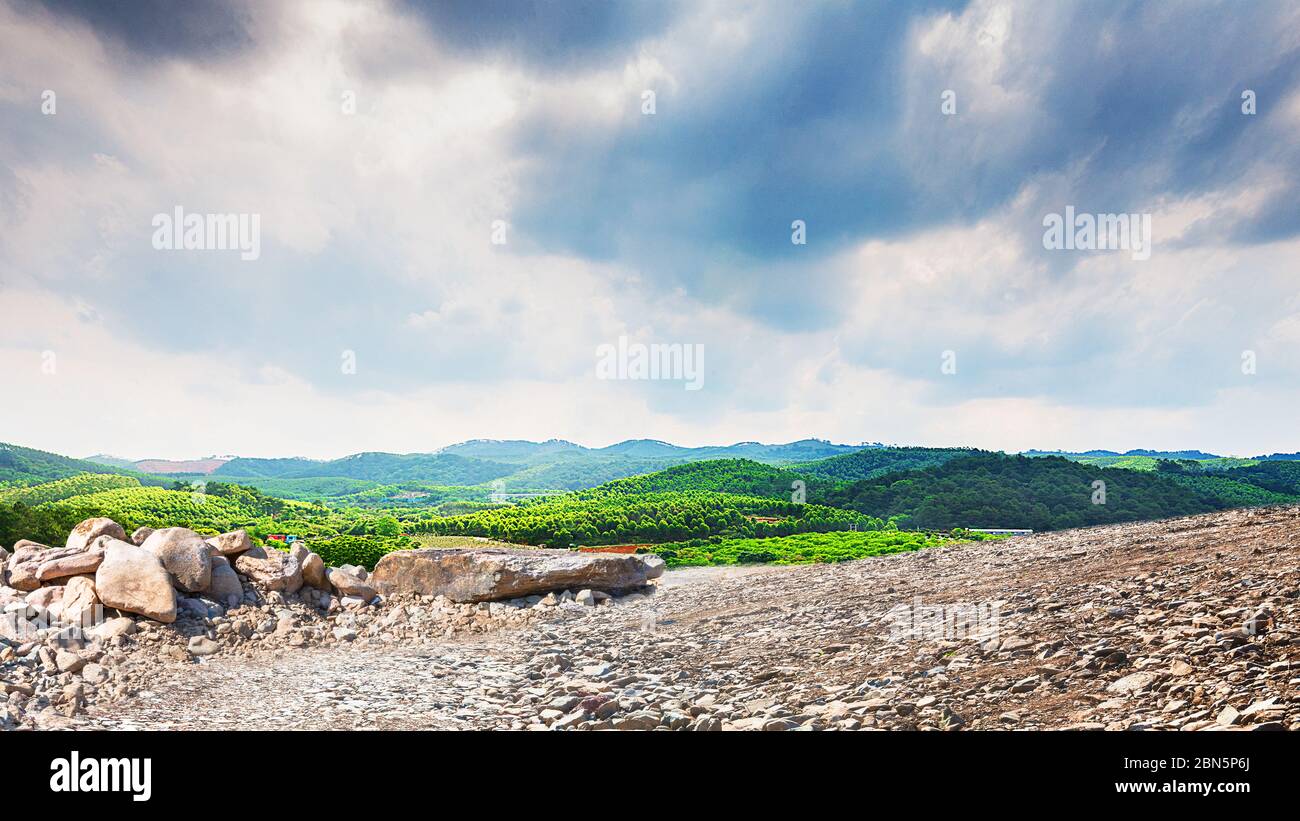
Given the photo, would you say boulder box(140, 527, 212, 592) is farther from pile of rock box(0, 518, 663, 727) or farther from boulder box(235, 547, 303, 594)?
boulder box(235, 547, 303, 594)

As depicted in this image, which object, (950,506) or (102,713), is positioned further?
(950,506)

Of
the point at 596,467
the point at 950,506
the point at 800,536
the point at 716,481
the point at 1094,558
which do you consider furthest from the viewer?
the point at 596,467

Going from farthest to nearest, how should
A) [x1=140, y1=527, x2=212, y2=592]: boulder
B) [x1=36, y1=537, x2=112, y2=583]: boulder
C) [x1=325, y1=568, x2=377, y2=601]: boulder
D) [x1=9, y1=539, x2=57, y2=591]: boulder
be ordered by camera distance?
[x1=325, y1=568, x2=377, y2=601]: boulder → [x1=140, y1=527, x2=212, y2=592]: boulder → [x1=9, y1=539, x2=57, y2=591]: boulder → [x1=36, y1=537, x2=112, y2=583]: boulder

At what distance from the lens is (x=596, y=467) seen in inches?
4498

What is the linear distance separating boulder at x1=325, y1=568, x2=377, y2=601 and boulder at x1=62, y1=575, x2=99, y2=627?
4493 millimetres

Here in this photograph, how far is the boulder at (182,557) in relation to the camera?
13.8 m

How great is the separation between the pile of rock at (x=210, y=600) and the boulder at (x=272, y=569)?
0.03 m

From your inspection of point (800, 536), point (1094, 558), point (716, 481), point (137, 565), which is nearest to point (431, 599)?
point (137, 565)

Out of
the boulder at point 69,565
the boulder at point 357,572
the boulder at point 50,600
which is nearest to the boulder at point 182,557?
the boulder at point 69,565

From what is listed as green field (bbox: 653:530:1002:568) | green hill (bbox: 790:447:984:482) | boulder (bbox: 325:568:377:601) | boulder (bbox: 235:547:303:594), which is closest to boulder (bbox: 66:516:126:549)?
boulder (bbox: 235:547:303:594)

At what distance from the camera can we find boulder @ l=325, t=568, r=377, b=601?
16.2 meters

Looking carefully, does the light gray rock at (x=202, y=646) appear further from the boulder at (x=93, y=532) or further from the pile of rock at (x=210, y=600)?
the boulder at (x=93, y=532)
